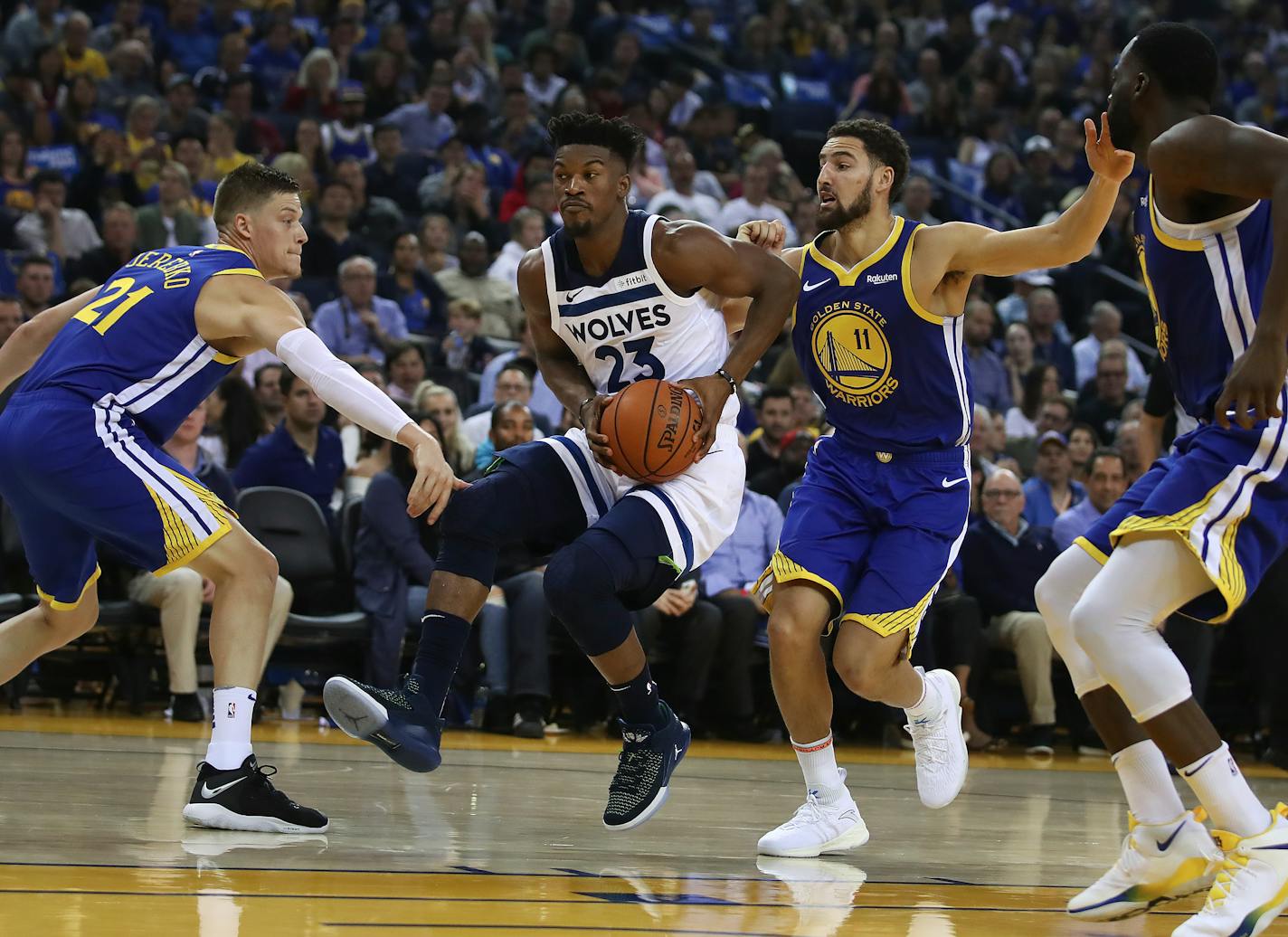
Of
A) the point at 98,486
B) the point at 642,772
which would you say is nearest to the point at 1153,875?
the point at 642,772

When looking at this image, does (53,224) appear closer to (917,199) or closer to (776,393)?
(776,393)

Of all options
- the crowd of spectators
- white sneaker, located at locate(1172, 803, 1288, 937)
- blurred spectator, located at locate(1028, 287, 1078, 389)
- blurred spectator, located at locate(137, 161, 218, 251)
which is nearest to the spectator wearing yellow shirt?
the crowd of spectators

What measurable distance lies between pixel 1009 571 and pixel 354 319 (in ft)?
15.1

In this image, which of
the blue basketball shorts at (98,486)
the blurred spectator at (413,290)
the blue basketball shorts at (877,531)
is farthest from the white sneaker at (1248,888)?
the blurred spectator at (413,290)

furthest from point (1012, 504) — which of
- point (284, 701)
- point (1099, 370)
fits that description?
point (284, 701)

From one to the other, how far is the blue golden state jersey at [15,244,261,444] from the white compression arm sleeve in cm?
38

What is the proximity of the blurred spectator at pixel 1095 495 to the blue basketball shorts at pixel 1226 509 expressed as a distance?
5.80 metres

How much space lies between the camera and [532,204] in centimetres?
1301

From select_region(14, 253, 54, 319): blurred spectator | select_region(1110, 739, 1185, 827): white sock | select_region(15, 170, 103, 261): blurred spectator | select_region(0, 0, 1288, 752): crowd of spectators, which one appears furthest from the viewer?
select_region(15, 170, 103, 261): blurred spectator

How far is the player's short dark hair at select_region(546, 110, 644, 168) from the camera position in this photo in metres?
4.93

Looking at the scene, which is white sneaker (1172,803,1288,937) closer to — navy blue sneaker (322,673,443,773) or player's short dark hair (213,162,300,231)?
navy blue sneaker (322,673,443,773)

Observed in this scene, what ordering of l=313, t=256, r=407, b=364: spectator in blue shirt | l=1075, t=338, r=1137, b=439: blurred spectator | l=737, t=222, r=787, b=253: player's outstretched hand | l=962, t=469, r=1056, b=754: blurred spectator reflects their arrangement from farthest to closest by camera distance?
l=1075, t=338, r=1137, b=439: blurred spectator < l=313, t=256, r=407, b=364: spectator in blue shirt < l=962, t=469, r=1056, b=754: blurred spectator < l=737, t=222, r=787, b=253: player's outstretched hand

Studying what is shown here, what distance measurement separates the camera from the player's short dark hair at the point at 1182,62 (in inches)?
152

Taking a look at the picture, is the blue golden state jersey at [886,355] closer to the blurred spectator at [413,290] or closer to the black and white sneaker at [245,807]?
the black and white sneaker at [245,807]
